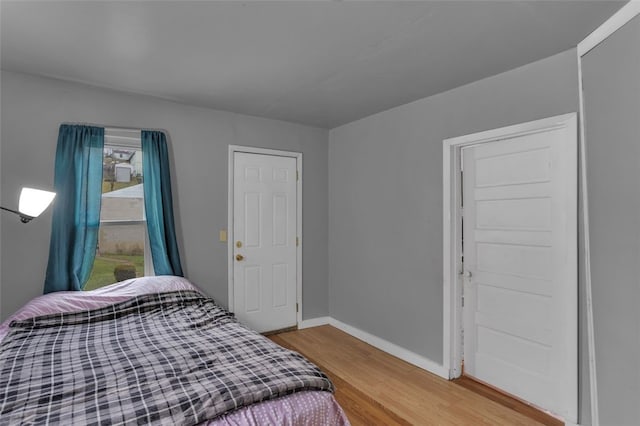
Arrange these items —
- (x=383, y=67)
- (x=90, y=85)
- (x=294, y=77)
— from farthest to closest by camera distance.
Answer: (x=90, y=85)
(x=294, y=77)
(x=383, y=67)

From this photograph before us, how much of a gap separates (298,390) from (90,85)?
299cm

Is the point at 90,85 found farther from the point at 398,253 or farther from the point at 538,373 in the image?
the point at 538,373

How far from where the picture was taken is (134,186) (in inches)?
125

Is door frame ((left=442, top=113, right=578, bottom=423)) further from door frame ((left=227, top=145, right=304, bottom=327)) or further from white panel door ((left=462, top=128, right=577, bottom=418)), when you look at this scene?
door frame ((left=227, top=145, right=304, bottom=327))

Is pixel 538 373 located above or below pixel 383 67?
below

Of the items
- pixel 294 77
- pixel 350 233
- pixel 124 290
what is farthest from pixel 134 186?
pixel 350 233

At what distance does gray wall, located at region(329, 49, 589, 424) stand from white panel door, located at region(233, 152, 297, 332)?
611 mm

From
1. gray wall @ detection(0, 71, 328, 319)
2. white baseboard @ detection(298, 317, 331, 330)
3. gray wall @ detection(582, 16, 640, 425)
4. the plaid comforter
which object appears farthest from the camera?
white baseboard @ detection(298, 317, 331, 330)

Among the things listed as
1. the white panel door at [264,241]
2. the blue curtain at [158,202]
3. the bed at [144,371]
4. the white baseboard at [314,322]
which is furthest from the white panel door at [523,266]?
the blue curtain at [158,202]

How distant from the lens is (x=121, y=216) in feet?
10.2

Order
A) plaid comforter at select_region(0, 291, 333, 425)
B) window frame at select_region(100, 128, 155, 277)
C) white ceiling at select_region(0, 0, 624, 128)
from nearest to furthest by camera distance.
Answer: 1. plaid comforter at select_region(0, 291, 333, 425)
2. white ceiling at select_region(0, 0, 624, 128)
3. window frame at select_region(100, 128, 155, 277)

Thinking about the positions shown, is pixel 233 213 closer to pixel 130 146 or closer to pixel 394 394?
pixel 130 146

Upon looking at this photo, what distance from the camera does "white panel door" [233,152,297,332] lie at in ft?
12.0

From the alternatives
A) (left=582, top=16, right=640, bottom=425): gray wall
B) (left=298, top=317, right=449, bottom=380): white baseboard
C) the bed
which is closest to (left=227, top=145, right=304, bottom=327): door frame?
(left=298, top=317, right=449, bottom=380): white baseboard
